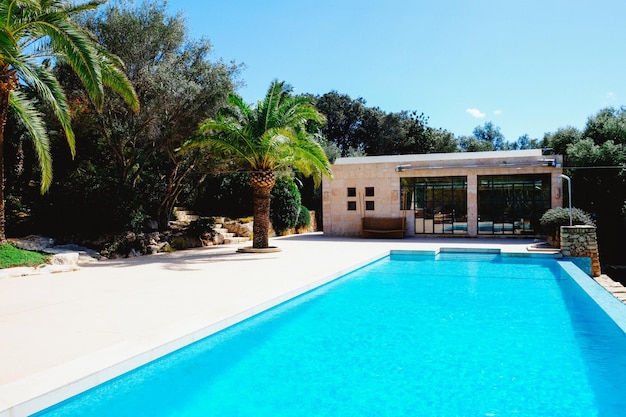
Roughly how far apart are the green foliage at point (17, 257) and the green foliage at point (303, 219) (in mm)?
14086

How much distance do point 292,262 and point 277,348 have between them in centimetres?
661

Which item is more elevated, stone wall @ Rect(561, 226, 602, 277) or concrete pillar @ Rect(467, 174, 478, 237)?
concrete pillar @ Rect(467, 174, 478, 237)

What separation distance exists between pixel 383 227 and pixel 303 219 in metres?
5.32

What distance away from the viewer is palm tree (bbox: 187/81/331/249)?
14.5 metres

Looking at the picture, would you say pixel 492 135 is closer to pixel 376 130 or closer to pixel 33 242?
pixel 376 130

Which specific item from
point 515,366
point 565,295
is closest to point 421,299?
point 565,295

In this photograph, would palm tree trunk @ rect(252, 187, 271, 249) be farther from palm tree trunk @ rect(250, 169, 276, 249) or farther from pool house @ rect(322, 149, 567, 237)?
pool house @ rect(322, 149, 567, 237)

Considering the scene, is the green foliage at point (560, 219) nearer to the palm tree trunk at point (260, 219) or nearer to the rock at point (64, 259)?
the palm tree trunk at point (260, 219)

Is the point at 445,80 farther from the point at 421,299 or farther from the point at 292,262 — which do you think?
the point at 421,299

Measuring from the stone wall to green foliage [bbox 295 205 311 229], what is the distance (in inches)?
529

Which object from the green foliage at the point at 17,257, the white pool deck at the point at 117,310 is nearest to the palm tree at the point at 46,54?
the green foliage at the point at 17,257

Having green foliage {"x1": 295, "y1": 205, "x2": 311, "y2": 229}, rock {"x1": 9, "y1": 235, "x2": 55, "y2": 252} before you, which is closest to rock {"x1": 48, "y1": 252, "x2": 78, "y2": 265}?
rock {"x1": 9, "y1": 235, "x2": 55, "y2": 252}

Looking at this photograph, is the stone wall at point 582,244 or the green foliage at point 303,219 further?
the green foliage at point 303,219

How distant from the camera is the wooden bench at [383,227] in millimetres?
20625
